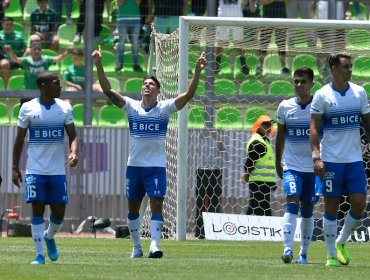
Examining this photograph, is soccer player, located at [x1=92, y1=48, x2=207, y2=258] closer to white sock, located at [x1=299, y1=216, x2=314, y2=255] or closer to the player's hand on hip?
white sock, located at [x1=299, y1=216, x2=314, y2=255]

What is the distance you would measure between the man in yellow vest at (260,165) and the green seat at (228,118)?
199 centimetres

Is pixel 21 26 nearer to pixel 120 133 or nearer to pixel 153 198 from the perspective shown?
pixel 120 133

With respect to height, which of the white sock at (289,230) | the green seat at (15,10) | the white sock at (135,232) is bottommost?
the white sock at (135,232)

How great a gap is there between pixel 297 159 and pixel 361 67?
857 centimetres

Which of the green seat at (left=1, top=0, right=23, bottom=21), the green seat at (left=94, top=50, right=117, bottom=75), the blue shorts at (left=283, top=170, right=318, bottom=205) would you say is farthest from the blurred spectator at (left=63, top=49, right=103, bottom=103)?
the blue shorts at (left=283, top=170, right=318, bottom=205)

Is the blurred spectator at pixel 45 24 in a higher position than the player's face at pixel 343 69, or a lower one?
higher

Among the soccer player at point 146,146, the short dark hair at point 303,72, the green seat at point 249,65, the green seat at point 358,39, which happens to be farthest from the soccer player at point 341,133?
the green seat at point 249,65

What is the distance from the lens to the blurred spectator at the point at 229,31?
2109 cm

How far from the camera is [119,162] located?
24625 millimetres

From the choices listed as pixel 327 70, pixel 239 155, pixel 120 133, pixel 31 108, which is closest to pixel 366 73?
pixel 327 70

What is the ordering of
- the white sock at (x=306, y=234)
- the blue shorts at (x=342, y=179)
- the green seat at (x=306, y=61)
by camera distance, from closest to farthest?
the blue shorts at (x=342, y=179)
the white sock at (x=306, y=234)
the green seat at (x=306, y=61)

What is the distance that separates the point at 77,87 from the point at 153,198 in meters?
11.9

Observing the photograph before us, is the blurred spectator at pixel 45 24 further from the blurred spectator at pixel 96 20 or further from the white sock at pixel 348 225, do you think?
the white sock at pixel 348 225

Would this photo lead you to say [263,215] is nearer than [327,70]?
Yes
